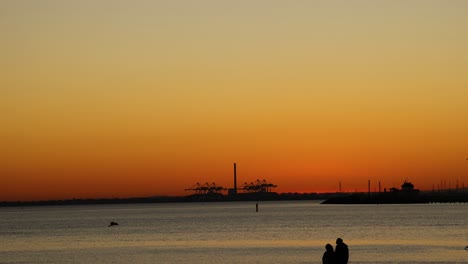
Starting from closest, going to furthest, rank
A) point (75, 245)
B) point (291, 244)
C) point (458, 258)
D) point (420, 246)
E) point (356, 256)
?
point (458, 258), point (356, 256), point (420, 246), point (291, 244), point (75, 245)

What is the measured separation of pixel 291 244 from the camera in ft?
259

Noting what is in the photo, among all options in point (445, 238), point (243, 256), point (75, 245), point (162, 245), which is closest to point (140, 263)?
point (243, 256)

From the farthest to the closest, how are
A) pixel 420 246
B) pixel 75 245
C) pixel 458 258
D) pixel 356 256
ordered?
pixel 75 245, pixel 420 246, pixel 356 256, pixel 458 258

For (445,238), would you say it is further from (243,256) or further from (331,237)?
(243,256)

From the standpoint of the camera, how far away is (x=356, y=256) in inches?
2474

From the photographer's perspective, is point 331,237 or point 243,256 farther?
point 331,237

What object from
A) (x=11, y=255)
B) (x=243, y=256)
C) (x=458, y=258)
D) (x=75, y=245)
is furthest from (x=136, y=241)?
(x=458, y=258)

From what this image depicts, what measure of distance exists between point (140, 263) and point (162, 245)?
66.9 feet

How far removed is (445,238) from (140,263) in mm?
31926

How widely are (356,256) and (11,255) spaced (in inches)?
1189

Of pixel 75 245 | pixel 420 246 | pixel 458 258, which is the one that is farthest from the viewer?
pixel 75 245

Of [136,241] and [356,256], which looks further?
[136,241]

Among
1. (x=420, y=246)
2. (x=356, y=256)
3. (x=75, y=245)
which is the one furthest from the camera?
(x=75, y=245)

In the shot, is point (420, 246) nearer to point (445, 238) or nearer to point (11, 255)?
point (445, 238)
